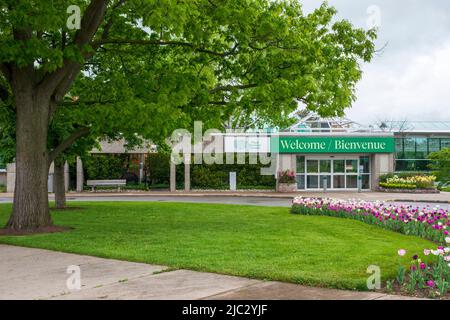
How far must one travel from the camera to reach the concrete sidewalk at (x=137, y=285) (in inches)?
274

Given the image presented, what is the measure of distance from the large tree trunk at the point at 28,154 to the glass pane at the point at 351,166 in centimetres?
2921

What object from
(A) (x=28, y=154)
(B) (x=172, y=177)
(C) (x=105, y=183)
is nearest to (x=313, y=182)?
(B) (x=172, y=177)

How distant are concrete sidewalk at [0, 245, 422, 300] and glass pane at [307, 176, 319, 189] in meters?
31.3

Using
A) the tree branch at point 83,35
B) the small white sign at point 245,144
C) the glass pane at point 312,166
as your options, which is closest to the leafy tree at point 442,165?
the tree branch at point 83,35

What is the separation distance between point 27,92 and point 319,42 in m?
7.59

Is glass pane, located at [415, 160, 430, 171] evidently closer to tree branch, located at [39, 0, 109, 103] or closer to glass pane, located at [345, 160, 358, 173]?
glass pane, located at [345, 160, 358, 173]

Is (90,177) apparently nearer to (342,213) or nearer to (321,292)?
(342,213)

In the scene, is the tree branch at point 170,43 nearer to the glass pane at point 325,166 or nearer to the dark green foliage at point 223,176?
the dark green foliage at point 223,176

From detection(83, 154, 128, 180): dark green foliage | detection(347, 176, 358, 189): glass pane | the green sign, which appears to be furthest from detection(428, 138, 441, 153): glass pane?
detection(83, 154, 128, 180): dark green foliage

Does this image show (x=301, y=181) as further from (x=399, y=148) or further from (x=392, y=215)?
(x=392, y=215)

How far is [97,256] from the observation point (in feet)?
33.6

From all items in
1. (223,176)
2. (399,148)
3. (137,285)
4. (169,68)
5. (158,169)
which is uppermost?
(169,68)

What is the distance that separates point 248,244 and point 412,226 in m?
4.49

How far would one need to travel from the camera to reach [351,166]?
40406 millimetres
